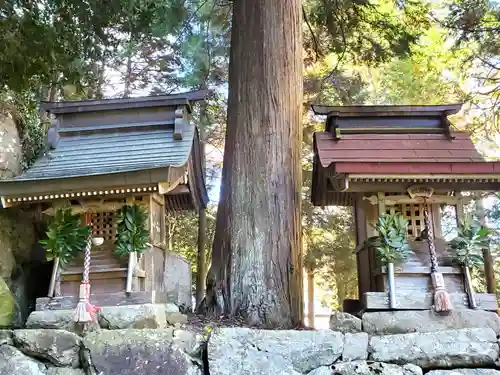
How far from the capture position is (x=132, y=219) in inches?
196

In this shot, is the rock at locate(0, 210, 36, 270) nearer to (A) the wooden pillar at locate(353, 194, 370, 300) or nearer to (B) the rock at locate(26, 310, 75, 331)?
(B) the rock at locate(26, 310, 75, 331)

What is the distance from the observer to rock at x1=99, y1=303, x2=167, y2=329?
459cm

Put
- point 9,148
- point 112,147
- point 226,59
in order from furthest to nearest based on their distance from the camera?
point 226,59
point 9,148
point 112,147

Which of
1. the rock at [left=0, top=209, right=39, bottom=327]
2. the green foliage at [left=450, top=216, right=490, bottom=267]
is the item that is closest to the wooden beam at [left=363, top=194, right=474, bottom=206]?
the green foliage at [left=450, top=216, right=490, bottom=267]

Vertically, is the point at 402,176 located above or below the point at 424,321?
above

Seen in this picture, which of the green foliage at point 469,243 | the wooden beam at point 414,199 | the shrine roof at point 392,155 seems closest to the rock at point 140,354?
the shrine roof at point 392,155

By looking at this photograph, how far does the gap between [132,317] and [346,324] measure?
6.59 ft

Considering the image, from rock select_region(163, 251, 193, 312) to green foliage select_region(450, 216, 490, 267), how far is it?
333 cm

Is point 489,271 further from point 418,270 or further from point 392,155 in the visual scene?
point 392,155

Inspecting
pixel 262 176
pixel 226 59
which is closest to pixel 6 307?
pixel 262 176

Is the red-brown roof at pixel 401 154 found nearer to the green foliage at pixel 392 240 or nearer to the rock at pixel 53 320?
the green foliage at pixel 392 240

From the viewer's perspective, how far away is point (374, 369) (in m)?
4.24

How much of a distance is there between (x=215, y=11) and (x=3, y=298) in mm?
6942

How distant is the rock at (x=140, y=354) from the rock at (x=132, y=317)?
0.12 meters
